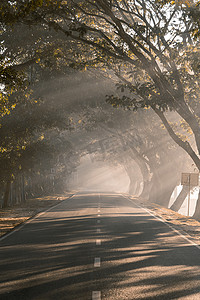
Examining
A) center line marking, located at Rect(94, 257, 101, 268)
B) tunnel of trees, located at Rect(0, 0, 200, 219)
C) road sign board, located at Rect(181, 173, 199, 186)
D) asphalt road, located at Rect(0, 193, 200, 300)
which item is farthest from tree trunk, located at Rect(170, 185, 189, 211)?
center line marking, located at Rect(94, 257, 101, 268)

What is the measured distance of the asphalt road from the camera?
24.7 feet

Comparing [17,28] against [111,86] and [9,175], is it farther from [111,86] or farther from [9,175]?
[111,86]

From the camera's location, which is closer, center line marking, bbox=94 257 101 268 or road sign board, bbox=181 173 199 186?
center line marking, bbox=94 257 101 268

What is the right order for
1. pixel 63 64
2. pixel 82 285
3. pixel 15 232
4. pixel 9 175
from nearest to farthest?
pixel 82 285, pixel 15 232, pixel 63 64, pixel 9 175

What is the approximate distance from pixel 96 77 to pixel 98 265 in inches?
844

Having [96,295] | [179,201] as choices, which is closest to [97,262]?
[96,295]

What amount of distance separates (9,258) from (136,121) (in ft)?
97.2

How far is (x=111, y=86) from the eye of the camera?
32.2 m

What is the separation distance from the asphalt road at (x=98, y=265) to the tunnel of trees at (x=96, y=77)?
4582mm

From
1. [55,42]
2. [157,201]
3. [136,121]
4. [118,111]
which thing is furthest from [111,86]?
[157,201]

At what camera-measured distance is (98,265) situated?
980 cm

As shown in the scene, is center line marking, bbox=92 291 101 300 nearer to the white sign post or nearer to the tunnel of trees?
the tunnel of trees

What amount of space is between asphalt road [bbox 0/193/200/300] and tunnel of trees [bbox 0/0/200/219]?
458 cm

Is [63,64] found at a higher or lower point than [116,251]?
higher
